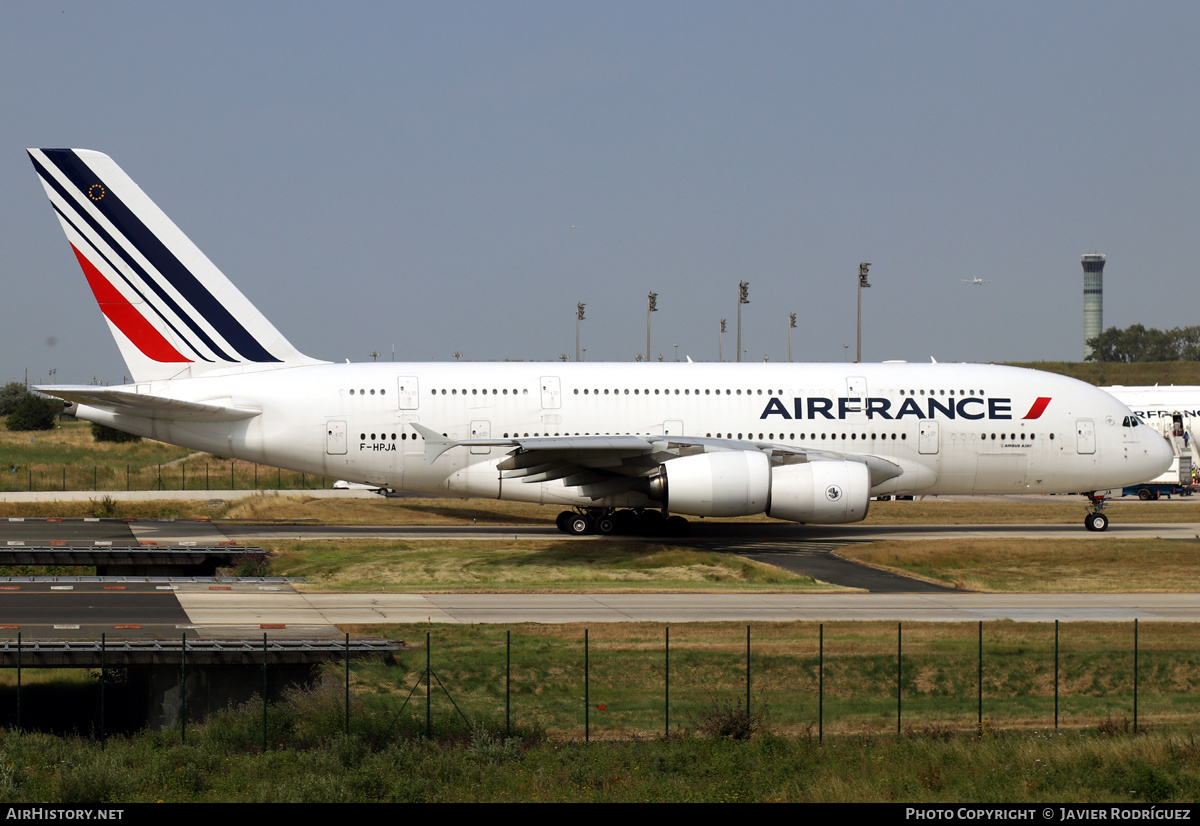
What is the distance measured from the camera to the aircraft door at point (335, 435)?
37250mm

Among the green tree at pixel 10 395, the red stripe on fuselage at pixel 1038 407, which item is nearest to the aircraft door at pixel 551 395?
the red stripe on fuselage at pixel 1038 407

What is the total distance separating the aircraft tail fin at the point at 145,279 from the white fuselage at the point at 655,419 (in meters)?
1.01

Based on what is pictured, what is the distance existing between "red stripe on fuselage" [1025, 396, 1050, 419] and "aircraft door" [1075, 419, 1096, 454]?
4.14ft

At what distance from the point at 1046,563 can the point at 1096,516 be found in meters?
7.78

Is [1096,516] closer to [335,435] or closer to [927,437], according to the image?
[927,437]

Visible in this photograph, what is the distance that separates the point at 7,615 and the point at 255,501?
873 inches

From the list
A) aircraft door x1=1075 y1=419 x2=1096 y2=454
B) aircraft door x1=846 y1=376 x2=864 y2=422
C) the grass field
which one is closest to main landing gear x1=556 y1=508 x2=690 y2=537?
aircraft door x1=846 y1=376 x2=864 y2=422

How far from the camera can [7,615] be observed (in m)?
25.5

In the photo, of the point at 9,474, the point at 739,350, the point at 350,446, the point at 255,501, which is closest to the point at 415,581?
the point at 350,446

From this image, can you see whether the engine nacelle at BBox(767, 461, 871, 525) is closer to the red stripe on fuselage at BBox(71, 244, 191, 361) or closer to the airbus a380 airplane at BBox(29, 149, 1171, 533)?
the airbus a380 airplane at BBox(29, 149, 1171, 533)

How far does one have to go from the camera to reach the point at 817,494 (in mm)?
34656

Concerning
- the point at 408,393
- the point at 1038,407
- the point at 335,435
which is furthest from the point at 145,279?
the point at 1038,407

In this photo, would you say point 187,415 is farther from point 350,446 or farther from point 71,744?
point 71,744

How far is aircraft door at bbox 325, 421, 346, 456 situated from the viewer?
122ft
